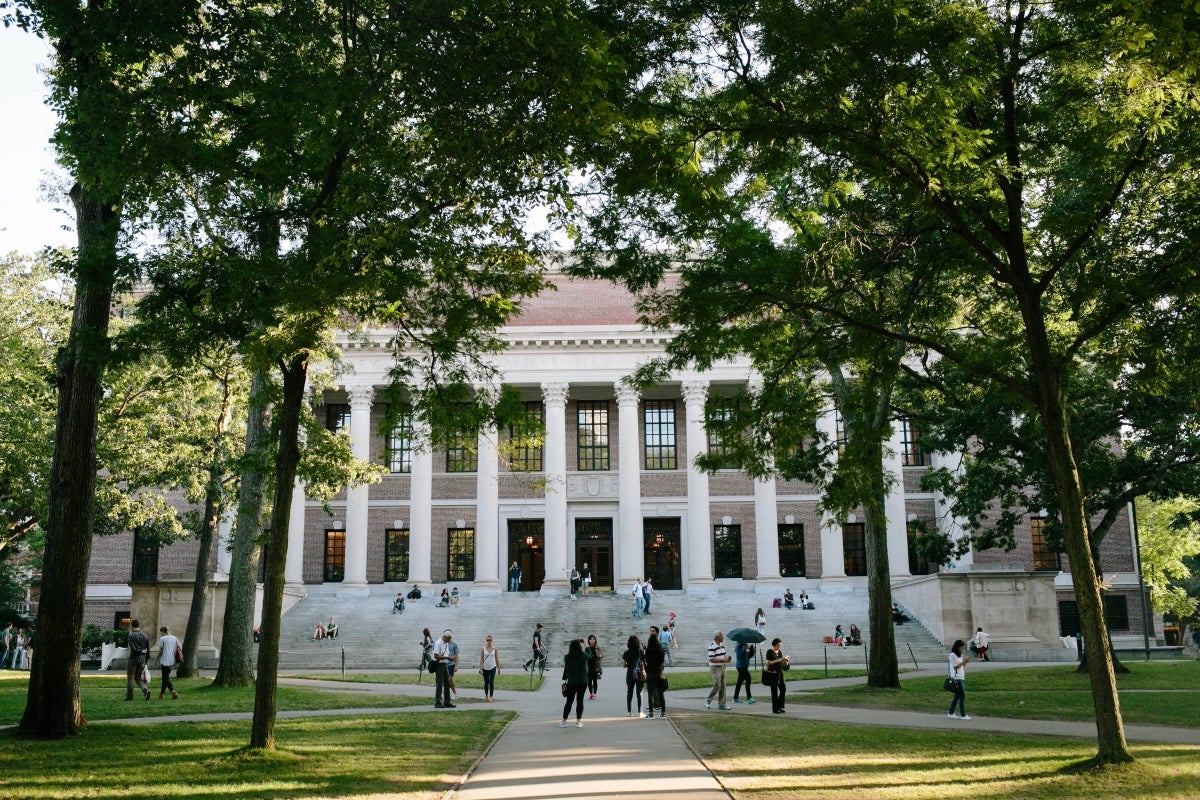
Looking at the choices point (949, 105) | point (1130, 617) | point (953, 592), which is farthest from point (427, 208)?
point (1130, 617)

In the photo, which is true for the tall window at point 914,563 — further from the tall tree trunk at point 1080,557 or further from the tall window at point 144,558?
the tall tree trunk at point 1080,557

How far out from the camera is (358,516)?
47750 millimetres

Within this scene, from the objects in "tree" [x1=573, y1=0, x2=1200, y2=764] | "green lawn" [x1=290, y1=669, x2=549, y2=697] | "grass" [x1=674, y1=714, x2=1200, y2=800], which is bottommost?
"green lawn" [x1=290, y1=669, x2=549, y2=697]

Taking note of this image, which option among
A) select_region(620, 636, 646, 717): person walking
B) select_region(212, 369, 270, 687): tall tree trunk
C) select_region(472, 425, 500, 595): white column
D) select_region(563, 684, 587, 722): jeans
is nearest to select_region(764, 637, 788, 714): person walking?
select_region(620, 636, 646, 717): person walking

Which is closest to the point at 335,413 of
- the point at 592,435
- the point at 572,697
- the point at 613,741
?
the point at 592,435

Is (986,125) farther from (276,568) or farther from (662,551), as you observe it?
(662,551)

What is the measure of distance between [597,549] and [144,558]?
73.4 ft

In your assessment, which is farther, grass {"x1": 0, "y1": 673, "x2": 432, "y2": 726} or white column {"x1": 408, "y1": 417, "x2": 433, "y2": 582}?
white column {"x1": 408, "y1": 417, "x2": 433, "y2": 582}

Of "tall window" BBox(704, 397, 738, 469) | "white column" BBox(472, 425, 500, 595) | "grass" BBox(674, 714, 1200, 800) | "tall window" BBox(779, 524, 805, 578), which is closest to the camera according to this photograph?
"grass" BBox(674, 714, 1200, 800)

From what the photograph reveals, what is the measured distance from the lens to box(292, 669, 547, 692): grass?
27.8 metres

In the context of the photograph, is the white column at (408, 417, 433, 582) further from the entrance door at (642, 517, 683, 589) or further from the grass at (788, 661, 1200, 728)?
the grass at (788, 661, 1200, 728)

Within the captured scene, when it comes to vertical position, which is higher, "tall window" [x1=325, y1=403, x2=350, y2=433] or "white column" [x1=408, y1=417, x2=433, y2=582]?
"tall window" [x1=325, y1=403, x2=350, y2=433]

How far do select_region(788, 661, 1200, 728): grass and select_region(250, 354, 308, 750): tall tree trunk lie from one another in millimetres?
12185

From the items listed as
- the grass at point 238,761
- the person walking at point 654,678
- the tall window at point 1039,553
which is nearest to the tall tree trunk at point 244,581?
the grass at point 238,761
